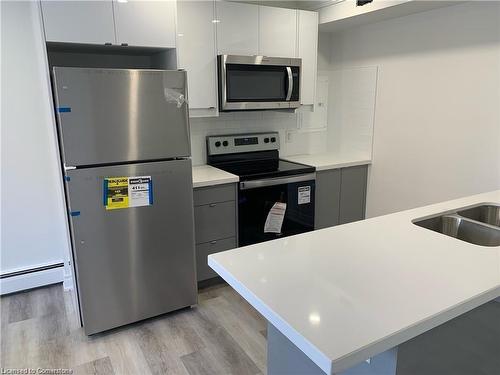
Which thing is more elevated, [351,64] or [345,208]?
[351,64]

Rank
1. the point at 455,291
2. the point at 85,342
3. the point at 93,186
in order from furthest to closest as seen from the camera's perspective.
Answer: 1. the point at 85,342
2. the point at 93,186
3. the point at 455,291

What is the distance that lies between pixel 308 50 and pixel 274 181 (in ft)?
3.94

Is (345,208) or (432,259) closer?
(432,259)

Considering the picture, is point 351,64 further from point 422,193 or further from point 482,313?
point 482,313

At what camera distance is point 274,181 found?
294 centimetres

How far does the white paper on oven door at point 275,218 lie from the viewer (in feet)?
9.86

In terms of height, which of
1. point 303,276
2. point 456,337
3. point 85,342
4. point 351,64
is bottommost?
point 85,342

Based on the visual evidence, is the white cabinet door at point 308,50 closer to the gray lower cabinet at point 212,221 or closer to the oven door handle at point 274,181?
the oven door handle at point 274,181

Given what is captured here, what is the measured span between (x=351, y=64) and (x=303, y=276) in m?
2.88

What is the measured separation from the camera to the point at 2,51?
2.57 metres

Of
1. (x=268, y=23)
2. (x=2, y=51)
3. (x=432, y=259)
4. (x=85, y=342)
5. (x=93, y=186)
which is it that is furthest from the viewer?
(x=268, y=23)

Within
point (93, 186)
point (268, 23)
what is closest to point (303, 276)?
point (93, 186)

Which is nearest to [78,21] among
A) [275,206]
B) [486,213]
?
[275,206]

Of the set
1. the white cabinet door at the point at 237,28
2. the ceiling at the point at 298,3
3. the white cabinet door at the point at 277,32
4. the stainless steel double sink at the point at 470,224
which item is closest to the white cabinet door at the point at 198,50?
the white cabinet door at the point at 237,28
